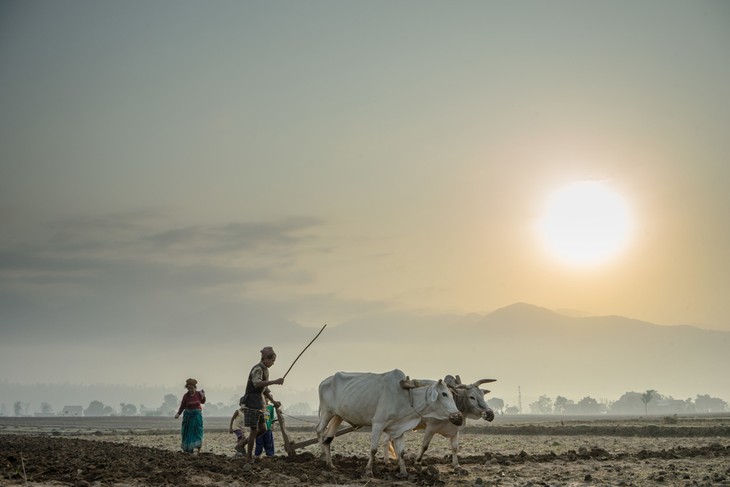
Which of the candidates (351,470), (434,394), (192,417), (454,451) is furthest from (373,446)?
(192,417)

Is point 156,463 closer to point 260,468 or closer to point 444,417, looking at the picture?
point 260,468

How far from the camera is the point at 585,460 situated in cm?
2044

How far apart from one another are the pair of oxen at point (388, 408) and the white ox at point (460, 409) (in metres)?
0.02

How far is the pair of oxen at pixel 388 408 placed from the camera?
58.0 ft

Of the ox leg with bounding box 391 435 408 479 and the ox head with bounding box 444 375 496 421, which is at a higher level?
the ox head with bounding box 444 375 496 421

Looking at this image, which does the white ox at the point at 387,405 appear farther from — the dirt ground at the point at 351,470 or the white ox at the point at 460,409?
the dirt ground at the point at 351,470

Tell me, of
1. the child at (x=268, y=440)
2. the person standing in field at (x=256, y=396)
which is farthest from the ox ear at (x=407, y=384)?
the child at (x=268, y=440)

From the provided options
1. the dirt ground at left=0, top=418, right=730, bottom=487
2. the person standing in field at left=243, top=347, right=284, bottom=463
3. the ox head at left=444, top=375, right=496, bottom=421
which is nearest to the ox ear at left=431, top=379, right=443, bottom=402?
the dirt ground at left=0, top=418, right=730, bottom=487

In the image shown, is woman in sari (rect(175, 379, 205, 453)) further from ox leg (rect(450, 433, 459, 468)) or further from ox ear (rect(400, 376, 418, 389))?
ox leg (rect(450, 433, 459, 468))

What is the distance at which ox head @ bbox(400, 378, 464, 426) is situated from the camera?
1757 cm

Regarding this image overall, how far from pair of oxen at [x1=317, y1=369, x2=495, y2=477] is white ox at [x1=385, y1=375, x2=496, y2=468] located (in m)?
0.02

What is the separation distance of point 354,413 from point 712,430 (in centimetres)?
2883

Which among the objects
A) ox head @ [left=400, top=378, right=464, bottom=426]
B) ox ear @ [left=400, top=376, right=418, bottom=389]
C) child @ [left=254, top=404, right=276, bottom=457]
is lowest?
child @ [left=254, top=404, right=276, bottom=457]

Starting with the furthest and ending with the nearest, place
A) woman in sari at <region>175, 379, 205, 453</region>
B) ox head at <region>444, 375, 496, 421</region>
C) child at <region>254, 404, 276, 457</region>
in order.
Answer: woman in sari at <region>175, 379, 205, 453</region>, ox head at <region>444, 375, 496, 421</region>, child at <region>254, 404, 276, 457</region>
